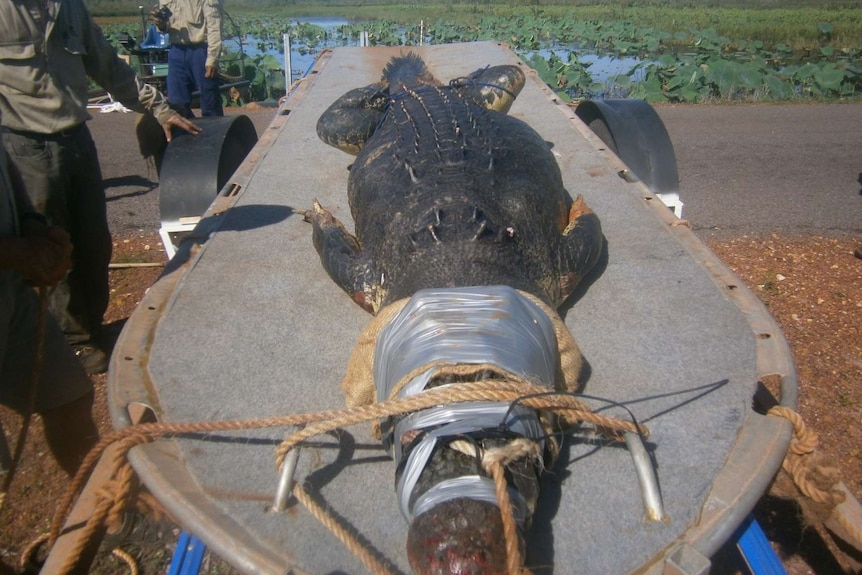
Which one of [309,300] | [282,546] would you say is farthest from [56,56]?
[282,546]

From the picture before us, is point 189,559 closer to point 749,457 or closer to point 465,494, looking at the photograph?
point 465,494

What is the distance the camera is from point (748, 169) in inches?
272

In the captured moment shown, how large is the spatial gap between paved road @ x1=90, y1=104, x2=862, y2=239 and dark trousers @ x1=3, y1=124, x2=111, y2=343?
1.97m

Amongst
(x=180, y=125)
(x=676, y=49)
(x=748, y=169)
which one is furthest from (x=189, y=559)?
(x=676, y=49)

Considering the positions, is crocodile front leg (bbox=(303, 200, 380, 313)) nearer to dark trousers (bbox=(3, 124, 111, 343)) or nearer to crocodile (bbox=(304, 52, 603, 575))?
crocodile (bbox=(304, 52, 603, 575))

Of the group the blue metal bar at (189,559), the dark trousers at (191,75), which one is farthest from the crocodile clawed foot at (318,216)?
the dark trousers at (191,75)

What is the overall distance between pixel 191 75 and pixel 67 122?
16.6 feet

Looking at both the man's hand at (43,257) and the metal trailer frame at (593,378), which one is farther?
the man's hand at (43,257)

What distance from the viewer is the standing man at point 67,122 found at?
313 cm

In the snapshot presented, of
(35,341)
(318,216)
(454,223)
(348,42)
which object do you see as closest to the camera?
(454,223)

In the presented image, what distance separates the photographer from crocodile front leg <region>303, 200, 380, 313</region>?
2368mm

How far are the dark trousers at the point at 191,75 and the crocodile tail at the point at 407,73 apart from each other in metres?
3.53

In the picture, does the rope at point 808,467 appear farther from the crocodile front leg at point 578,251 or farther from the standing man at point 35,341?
the standing man at point 35,341

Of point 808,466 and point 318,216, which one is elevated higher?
point 318,216
